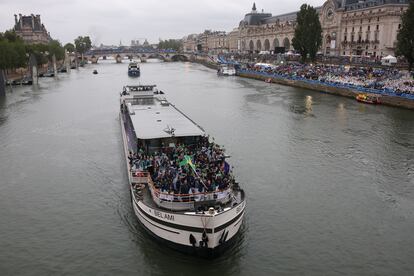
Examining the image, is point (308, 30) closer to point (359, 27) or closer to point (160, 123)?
point (359, 27)

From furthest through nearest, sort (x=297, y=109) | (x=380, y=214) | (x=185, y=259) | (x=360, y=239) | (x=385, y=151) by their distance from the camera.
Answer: (x=297, y=109)
(x=385, y=151)
(x=380, y=214)
(x=360, y=239)
(x=185, y=259)

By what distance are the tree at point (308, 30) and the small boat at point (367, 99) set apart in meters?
25.9

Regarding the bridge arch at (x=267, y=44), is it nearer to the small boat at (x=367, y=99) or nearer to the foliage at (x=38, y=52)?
the foliage at (x=38, y=52)

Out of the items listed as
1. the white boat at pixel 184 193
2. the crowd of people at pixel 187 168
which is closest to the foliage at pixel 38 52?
the white boat at pixel 184 193

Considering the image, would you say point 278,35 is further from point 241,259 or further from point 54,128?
point 241,259

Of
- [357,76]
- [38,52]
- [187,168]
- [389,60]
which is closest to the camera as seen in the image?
[187,168]

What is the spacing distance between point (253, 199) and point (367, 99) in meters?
37.7

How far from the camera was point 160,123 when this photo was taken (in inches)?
947

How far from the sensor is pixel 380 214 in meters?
20.2

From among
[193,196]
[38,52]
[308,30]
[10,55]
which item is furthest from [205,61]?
[193,196]

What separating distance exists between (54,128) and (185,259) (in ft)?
95.2

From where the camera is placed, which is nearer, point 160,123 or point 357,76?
point 160,123

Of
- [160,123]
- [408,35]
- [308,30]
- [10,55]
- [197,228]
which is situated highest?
[308,30]

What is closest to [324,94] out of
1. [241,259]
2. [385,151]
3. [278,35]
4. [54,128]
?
[385,151]
